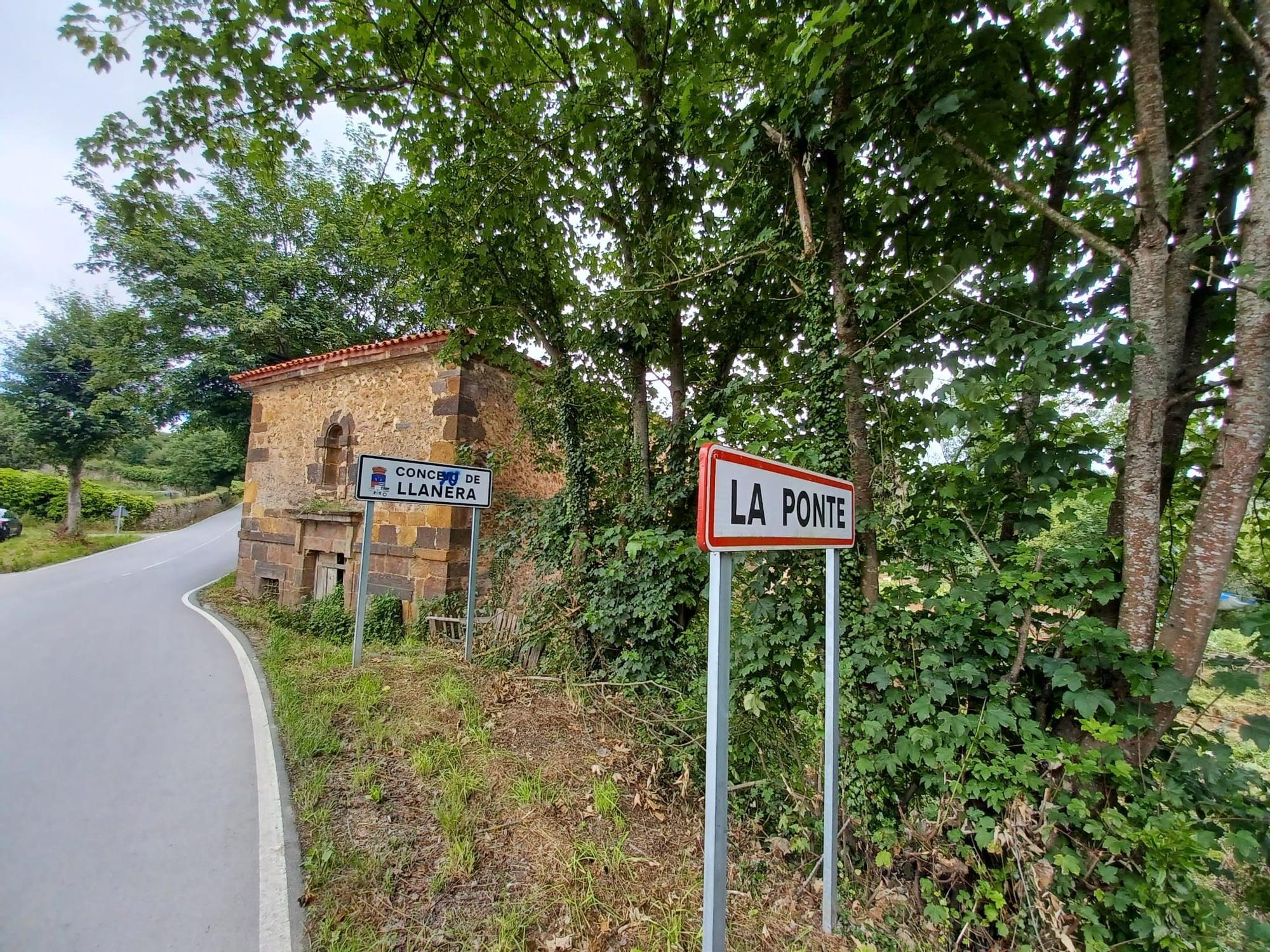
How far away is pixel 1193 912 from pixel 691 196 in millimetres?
5413

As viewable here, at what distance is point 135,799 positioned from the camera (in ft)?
9.53

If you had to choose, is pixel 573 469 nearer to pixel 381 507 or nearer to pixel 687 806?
pixel 687 806

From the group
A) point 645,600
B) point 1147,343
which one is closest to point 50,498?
point 645,600

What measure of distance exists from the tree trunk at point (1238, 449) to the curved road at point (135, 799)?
397 centimetres

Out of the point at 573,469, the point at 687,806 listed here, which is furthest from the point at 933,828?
the point at 573,469

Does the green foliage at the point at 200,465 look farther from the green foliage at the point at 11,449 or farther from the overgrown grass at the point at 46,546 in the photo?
the overgrown grass at the point at 46,546

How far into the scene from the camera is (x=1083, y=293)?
2600 mm

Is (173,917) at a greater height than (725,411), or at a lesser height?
lesser

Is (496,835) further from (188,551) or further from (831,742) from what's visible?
(188,551)

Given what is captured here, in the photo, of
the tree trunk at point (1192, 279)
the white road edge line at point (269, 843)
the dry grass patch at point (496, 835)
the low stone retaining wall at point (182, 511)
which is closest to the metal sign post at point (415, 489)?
the dry grass patch at point (496, 835)

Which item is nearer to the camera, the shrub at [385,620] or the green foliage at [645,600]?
the green foliage at [645,600]

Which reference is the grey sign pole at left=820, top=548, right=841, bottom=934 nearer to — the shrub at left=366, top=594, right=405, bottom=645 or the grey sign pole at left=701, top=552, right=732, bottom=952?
the grey sign pole at left=701, top=552, right=732, bottom=952

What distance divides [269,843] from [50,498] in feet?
85.5

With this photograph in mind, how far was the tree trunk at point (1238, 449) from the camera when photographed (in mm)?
1994
